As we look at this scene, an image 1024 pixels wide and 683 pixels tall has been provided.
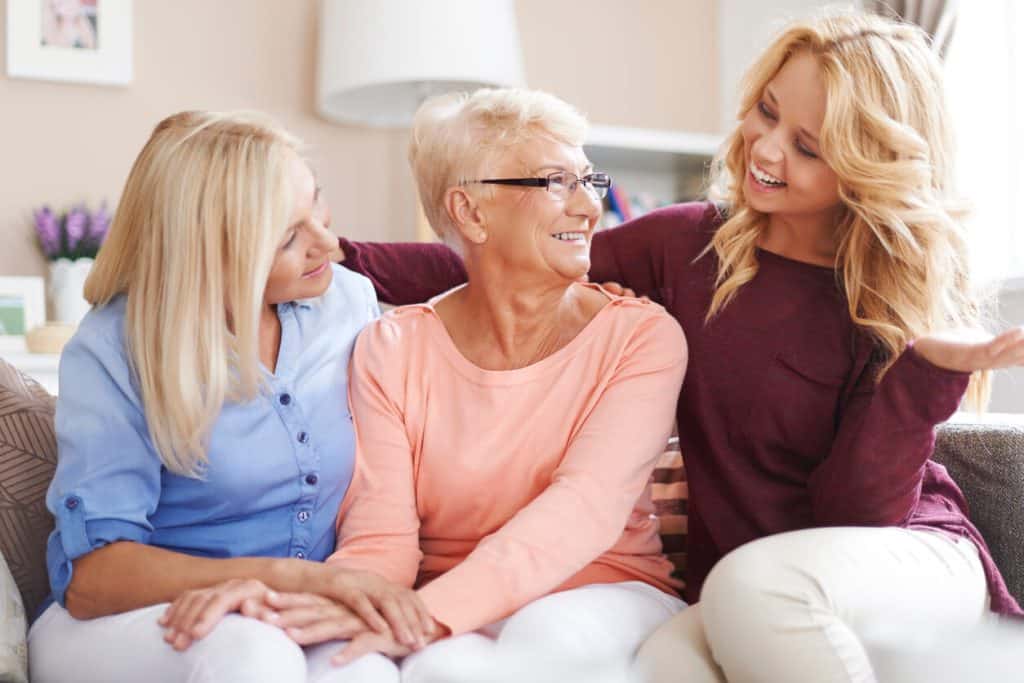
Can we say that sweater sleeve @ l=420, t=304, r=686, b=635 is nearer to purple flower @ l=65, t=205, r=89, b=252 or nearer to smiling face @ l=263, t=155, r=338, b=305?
smiling face @ l=263, t=155, r=338, b=305

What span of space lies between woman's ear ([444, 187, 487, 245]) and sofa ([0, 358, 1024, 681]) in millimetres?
466

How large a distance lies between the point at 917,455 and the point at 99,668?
1.00 meters

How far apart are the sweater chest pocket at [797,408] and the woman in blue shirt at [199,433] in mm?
549

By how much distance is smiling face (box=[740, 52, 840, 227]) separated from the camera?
1.58 m

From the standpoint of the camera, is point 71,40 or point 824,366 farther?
point 71,40

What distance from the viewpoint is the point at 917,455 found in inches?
56.8

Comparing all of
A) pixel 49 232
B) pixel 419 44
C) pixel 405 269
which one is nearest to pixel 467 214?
pixel 405 269

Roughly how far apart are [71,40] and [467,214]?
2.24 m

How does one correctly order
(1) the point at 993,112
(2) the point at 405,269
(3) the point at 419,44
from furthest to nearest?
(1) the point at 993,112 → (3) the point at 419,44 → (2) the point at 405,269

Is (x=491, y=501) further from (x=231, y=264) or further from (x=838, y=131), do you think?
(x=838, y=131)

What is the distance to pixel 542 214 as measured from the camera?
1.65 m

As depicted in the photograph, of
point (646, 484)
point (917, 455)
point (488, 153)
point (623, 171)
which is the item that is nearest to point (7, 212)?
point (623, 171)

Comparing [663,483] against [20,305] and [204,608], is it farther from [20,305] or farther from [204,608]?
[20,305]

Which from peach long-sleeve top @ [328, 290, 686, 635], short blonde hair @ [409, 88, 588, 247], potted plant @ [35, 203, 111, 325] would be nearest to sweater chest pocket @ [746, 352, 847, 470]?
peach long-sleeve top @ [328, 290, 686, 635]
